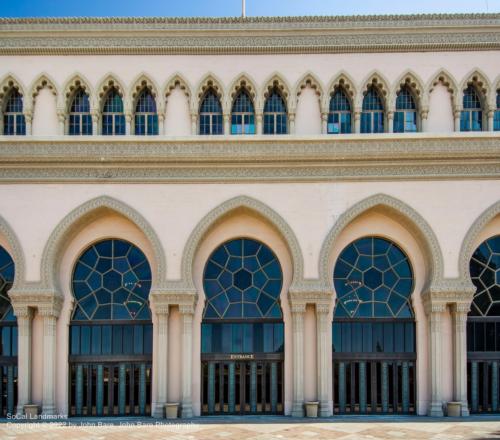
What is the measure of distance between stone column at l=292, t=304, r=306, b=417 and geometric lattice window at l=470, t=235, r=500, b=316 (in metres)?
4.94

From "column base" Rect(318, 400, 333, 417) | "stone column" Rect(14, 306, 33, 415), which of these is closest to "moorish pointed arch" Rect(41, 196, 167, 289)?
"stone column" Rect(14, 306, 33, 415)

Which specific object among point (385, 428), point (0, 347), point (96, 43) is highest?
point (96, 43)

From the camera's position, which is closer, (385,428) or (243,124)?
(385,428)

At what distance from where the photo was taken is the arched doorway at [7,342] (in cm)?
1733

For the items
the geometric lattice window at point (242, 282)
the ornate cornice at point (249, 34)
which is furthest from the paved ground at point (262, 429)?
the ornate cornice at point (249, 34)

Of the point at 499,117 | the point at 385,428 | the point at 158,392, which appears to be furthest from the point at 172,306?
the point at 499,117

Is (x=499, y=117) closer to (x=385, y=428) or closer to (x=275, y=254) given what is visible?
(x=275, y=254)

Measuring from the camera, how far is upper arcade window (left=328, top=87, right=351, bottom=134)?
709 inches

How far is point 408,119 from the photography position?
1806 centimetres

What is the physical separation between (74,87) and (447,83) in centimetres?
1058

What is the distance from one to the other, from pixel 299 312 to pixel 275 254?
1.86 m

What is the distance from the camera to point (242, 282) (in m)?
17.8

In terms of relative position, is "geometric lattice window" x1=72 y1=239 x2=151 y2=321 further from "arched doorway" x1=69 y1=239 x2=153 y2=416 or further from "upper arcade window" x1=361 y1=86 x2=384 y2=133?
"upper arcade window" x1=361 y1=86 x2=384 y2=133

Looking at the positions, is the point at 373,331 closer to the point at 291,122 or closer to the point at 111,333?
the point at 291,122
